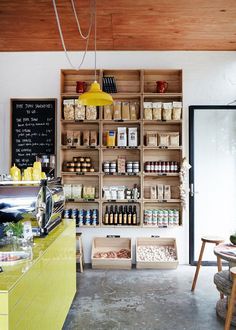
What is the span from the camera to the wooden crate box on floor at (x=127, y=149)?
504 cm

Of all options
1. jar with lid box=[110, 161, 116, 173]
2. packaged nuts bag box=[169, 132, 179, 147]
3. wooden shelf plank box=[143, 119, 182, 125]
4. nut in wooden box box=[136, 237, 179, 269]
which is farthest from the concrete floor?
wooden shelf plank box=[143, 119, 182, 125]

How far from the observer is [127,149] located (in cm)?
530

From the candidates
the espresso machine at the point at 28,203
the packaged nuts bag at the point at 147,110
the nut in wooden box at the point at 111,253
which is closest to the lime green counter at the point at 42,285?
the espresso machine at the point at 28,203

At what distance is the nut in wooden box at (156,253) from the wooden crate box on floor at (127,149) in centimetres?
35

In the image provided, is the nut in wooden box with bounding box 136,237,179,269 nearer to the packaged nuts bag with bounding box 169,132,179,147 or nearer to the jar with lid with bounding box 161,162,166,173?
the jar with lid with bounding box 161,162,166,173

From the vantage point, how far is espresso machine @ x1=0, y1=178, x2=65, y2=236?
2.67 metres

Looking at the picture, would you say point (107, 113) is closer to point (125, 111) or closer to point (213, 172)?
point (125, 111)

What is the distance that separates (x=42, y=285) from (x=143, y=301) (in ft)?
6.08

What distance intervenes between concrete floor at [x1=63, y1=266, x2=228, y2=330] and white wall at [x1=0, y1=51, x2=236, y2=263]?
0.66 meters

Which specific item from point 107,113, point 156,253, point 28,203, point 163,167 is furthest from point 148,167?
point 28,203

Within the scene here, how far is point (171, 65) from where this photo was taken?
533 cm

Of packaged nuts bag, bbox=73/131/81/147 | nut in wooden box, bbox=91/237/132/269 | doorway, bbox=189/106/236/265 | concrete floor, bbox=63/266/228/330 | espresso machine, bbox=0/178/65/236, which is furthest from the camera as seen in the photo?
doorway, bbox=189/106/236/265

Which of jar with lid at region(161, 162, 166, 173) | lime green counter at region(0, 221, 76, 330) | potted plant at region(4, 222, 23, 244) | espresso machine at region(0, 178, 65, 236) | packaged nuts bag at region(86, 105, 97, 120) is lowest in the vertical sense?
lime green counter at region(0, 221, 76, 330)

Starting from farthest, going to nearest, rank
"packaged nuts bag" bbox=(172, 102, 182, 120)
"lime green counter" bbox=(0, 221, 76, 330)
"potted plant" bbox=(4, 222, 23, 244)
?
"packaged nuts bag" bbox=(172, 102, 182, 120), "potted plant" bbox=(4, 222, 23, 244), "lime green counter" bbox=(0, 221, 76, 330)
